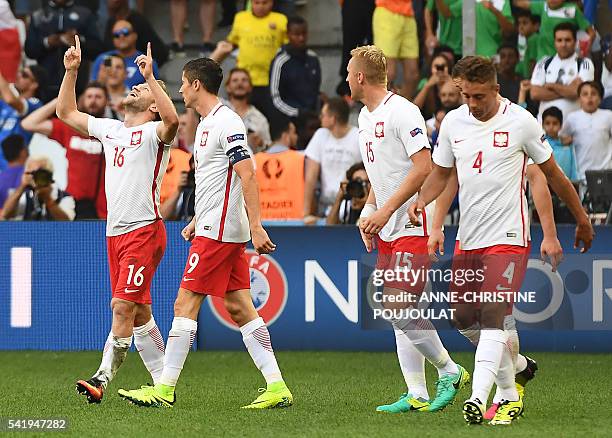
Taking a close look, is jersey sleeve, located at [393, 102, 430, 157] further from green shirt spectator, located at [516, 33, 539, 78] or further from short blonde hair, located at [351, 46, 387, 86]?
green shirt spectator, located at [516, 33, 539, 78]

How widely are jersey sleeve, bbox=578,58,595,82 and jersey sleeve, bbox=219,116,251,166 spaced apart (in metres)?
6.50

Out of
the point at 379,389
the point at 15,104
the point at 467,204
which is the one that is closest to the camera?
the point at 467,204

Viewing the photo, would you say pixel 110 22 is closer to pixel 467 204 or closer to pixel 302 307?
pixel 302 307

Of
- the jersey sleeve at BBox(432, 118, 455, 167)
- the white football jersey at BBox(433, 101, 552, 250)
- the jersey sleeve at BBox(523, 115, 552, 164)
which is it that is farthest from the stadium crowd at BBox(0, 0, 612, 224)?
the jersey sleeve at BBox(523, 115, 552, 164)

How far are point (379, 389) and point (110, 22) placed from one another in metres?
7.62

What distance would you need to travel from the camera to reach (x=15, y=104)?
1498 cm

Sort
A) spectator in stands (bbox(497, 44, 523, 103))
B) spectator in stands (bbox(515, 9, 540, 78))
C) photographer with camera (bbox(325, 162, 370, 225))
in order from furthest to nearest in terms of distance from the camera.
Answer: spectator in stands (bbox(515, 9, 540, 78))
spectator in stands (bbox(497, 44, 523, 103))
photographer with camera (bbox(325, 162, 370, 225))

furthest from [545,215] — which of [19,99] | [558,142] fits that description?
[19,99]

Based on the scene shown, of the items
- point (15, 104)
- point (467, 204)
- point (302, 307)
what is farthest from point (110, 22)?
point (467, 204)

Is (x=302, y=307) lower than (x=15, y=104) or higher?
lower

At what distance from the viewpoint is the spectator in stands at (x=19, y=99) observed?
48.8 feet

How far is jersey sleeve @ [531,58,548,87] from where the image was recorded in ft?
45.4

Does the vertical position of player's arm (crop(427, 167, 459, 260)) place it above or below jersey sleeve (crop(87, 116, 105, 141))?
below

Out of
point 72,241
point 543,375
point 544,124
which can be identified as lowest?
point 543,375
